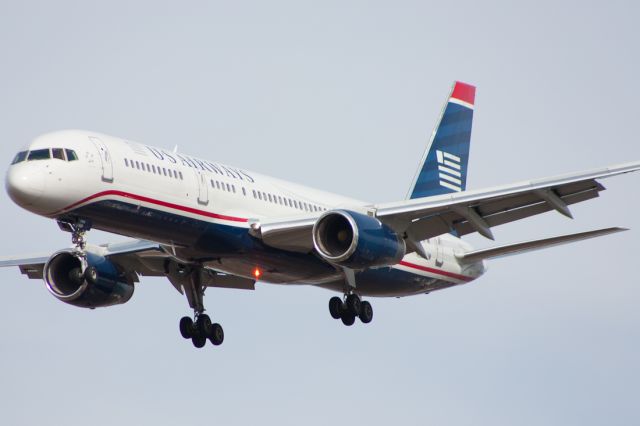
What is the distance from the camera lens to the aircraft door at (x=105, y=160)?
123 feet

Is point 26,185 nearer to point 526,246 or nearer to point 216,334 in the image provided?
point 216,334

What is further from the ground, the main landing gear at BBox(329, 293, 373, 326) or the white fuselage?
the white fuselage

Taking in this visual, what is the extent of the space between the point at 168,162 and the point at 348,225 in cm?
563

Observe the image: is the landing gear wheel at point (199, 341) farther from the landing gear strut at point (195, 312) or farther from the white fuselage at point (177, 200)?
the white fuselage at point (177, 200)

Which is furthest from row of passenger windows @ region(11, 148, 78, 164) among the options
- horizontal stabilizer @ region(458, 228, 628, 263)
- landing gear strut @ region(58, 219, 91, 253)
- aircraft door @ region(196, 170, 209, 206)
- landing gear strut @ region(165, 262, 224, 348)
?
horizontal stabilizer @ region(458, 228, 628, 263)

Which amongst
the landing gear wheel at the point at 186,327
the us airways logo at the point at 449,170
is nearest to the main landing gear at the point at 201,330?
the landing gear wheel at the point at 186,327

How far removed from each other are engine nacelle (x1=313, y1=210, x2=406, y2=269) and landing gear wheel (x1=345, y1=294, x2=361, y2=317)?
16.3ft

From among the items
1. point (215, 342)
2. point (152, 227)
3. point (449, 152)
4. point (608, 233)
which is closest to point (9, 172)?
point (152, 227)

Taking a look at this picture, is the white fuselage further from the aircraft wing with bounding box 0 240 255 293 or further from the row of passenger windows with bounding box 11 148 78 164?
the aircraft wing with bounding box 0 240 255 293

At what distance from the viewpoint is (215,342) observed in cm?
4550

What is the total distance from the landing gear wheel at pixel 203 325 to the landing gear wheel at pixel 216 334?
0.44 ft

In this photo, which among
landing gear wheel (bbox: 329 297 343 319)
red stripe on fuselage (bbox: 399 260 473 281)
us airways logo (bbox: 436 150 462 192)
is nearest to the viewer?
landing gear wheel (bbox: 329 297 343 319)

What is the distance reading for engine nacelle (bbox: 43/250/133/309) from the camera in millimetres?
44062

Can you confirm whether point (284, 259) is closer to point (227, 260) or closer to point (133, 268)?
point (227, 260)
